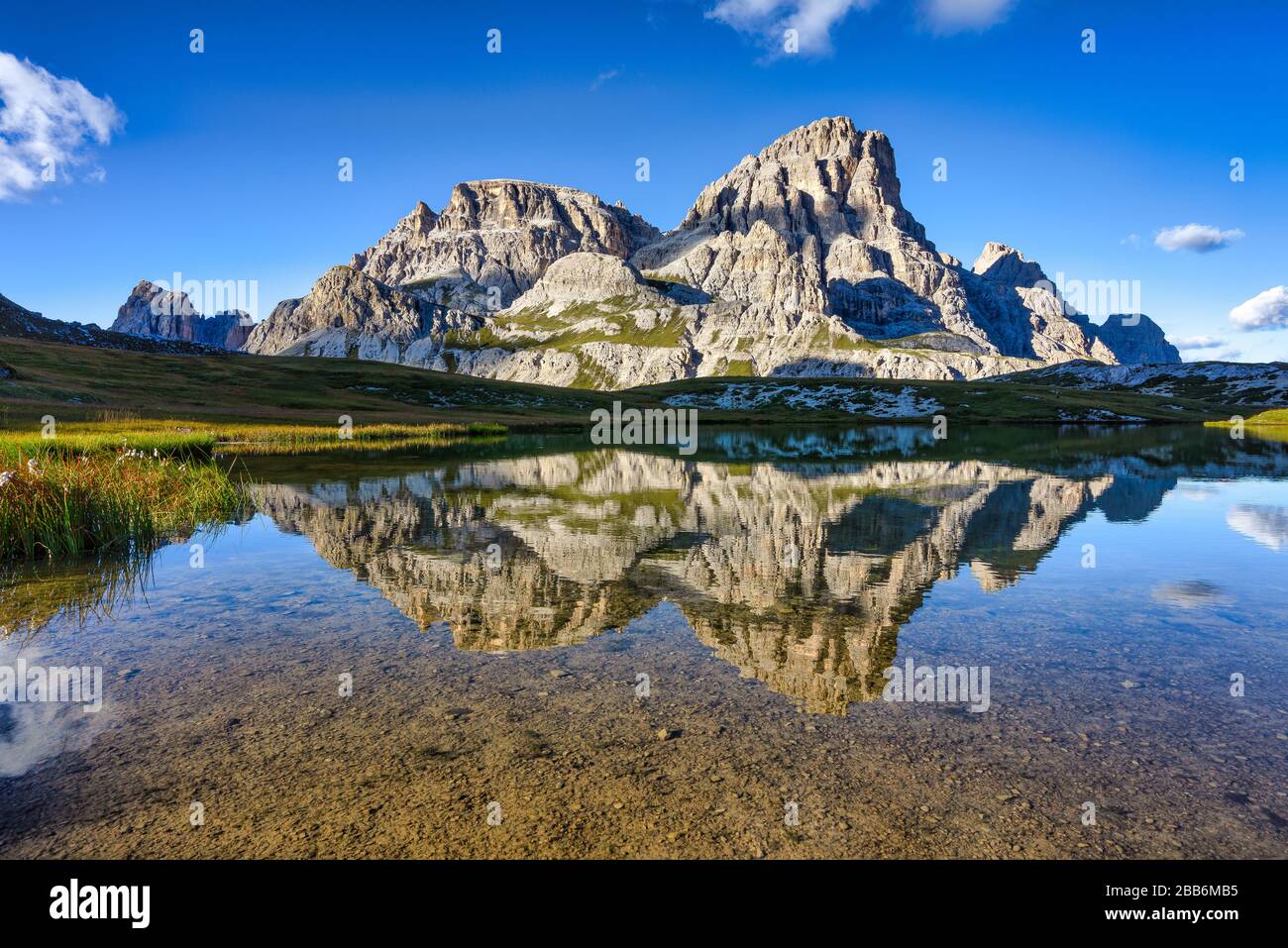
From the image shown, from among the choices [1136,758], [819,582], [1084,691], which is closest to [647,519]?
[819,582]

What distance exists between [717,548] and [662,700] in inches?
467

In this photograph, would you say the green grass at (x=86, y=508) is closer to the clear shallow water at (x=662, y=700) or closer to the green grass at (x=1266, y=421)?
the clear shallow water at (x=662, y=700)

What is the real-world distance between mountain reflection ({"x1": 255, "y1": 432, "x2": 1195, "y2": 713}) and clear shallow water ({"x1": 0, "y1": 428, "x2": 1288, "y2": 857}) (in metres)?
0.15

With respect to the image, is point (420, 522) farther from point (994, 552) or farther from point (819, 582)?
point (994, 552)

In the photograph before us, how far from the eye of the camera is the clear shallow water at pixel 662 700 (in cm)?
670

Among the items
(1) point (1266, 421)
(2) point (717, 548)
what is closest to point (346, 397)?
(2) point (717, 548)

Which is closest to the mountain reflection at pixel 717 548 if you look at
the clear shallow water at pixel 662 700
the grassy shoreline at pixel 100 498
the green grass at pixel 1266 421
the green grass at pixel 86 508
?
the clear shallow water at pixel 662 700

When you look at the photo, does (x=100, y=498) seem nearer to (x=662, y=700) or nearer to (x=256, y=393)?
(x=662, y=700)

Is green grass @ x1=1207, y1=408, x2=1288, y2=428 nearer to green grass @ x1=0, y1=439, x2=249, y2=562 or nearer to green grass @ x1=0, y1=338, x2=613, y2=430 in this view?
green grass @ x1=0, y1=338, x2=613, y2=430

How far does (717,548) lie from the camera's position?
21.4 metres
